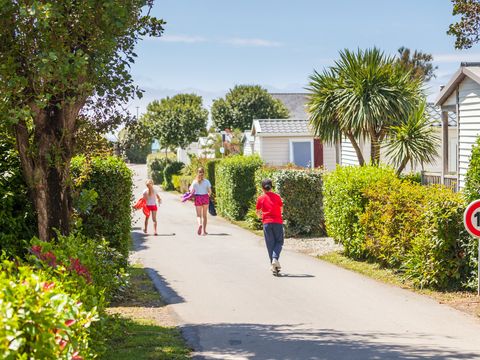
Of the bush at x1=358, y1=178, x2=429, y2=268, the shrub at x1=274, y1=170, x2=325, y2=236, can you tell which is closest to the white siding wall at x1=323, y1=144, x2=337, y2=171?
the shrub at x1=274, y1=170, x2=325, y2=236

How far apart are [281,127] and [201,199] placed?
22378mm

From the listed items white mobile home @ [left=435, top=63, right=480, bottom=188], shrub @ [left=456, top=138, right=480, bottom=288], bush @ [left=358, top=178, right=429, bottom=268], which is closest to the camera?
shrub @ [left=456, top=138, right=480, bottom=288]

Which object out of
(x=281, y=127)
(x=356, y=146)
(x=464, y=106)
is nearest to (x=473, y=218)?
(x=464, y=106)

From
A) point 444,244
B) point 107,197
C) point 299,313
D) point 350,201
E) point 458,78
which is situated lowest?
point 299,313

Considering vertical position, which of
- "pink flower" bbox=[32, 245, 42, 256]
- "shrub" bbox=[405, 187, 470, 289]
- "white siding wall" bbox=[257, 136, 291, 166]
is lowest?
"shrub" bbox=[405, 187, 470, 289]

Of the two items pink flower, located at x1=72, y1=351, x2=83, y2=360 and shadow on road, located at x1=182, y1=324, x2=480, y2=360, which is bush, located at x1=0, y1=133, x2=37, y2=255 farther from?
pink flower, located at x1=72, y1=351, x2=83, y2=360

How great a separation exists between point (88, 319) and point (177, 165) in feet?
160

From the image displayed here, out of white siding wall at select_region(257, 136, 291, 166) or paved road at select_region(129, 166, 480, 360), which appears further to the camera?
white siding wall at select_region(257, 136, 291, 166)

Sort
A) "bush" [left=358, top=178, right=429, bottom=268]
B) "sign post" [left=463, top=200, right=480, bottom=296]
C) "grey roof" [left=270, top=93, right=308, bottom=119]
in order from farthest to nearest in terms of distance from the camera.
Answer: "grey roof" [left=270, top=93, right=308, bottom=119] → "bush" [left=358, top=178, right=429, bottom=268] → "sign post" [left=463, top=200, right=480, bottom=296]

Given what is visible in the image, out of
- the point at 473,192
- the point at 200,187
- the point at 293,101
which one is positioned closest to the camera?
the point at 473,192

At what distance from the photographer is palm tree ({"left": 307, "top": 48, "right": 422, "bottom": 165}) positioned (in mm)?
25578

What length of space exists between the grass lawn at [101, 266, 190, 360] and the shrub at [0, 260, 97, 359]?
2.84m

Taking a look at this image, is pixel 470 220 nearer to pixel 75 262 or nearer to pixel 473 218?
pixel 473 218

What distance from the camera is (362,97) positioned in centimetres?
2562
